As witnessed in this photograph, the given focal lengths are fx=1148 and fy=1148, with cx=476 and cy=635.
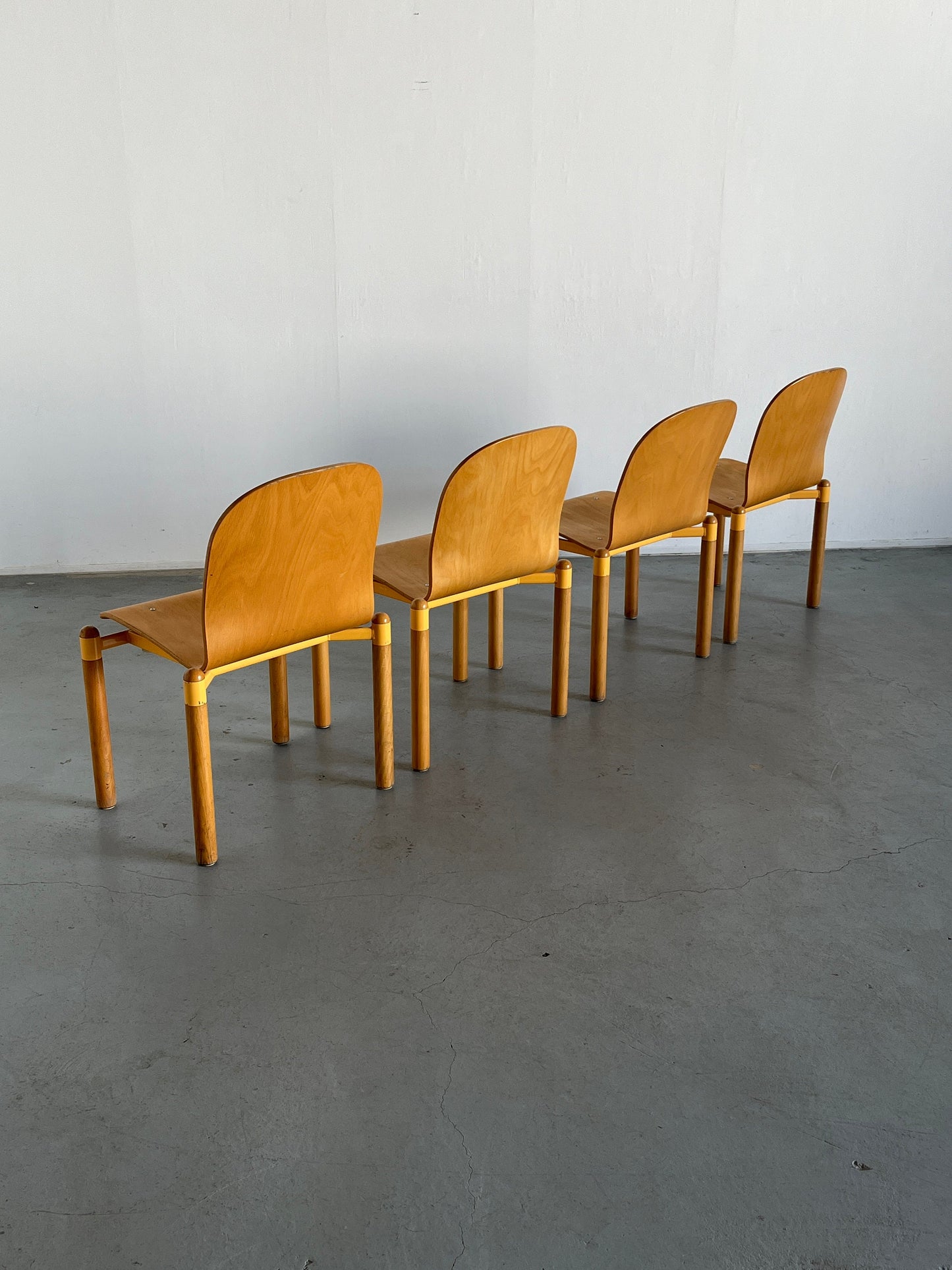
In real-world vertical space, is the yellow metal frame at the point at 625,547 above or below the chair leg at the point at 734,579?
above

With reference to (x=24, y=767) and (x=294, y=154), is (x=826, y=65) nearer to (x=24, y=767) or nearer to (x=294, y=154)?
(x=294, y=154)

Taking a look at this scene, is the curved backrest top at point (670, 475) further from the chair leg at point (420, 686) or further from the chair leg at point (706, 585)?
the chair leg at point (420, 686)

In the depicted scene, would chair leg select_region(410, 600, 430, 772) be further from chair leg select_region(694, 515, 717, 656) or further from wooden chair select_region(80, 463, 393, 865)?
chair leg select_region(694, 515, 717, 656)

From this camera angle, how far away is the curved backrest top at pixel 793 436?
3.84 meters

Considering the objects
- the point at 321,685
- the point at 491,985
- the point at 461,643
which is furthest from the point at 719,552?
the point at 491,985

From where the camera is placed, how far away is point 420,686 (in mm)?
3010

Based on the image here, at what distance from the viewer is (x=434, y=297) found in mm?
4715

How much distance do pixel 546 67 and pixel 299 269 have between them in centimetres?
125

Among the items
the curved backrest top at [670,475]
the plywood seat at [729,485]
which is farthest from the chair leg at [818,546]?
the curved backrest top at [670,475]

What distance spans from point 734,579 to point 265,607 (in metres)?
1.93

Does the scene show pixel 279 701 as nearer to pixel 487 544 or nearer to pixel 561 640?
pixel 487 544

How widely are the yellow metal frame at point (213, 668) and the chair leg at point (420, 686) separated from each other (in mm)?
117

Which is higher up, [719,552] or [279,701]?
[719,552]

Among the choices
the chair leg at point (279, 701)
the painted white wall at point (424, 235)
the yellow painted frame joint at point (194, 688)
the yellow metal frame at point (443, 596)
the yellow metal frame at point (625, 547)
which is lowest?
the chair leg at point (279, 701)
